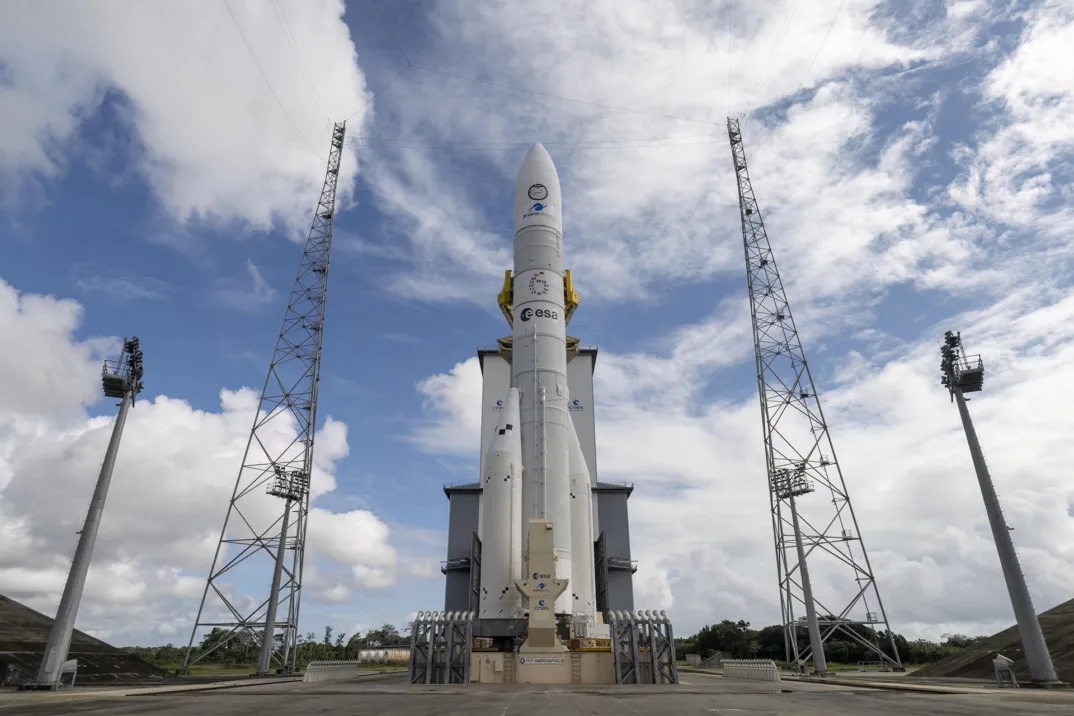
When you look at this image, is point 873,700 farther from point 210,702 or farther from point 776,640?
point 776,640

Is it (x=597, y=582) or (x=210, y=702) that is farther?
(x=597, y=582)

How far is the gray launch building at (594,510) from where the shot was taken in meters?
53.7

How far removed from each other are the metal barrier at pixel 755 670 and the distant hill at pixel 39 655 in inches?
1171

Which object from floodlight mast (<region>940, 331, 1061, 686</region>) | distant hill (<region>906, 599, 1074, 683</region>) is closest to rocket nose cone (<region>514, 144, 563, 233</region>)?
floodlight mast (<region>940, 331, 1061, 686</region>)

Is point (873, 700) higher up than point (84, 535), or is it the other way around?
point (84, 535)

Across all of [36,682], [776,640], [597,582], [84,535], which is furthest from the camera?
[776,640]

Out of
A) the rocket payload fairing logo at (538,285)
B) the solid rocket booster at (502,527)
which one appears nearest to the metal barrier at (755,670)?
the solid rocket booster at (502,527)

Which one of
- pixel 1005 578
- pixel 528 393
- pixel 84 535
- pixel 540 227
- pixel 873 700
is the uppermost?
pixel 540 227

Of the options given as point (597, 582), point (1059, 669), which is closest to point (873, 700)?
point (1059, 669)

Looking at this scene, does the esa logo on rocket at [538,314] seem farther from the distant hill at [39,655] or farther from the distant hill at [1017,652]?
the distant hill at [1017,652]

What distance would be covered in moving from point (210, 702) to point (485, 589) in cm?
1620

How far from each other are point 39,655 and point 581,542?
25.1 m

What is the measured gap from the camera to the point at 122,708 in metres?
14.8

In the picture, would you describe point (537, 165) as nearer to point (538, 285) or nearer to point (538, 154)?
point (538, 154)
